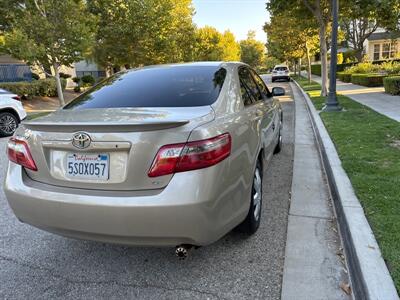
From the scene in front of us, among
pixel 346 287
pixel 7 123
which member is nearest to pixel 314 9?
pixel 7 123

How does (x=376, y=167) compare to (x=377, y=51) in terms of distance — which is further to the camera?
(x=377, y=51)

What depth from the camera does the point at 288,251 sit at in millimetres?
3023

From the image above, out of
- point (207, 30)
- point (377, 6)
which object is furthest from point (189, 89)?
point (207, 30)

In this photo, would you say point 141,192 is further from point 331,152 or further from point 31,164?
point 331,152

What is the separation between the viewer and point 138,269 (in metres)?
2.86

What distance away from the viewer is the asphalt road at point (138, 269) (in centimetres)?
257

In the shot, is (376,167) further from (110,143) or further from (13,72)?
(13,72)

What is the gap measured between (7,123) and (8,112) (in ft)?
1.00

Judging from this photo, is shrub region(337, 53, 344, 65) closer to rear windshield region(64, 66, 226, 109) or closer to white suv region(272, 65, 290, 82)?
white suv region(272, 65, 290, 82)

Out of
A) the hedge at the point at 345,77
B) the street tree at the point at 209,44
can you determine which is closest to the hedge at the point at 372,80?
the hedge at the point at 345,77

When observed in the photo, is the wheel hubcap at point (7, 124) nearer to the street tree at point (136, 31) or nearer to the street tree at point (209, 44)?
the street tree at point (136, 31)

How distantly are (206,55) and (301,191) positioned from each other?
42.3 m

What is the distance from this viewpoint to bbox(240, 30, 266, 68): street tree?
8931cm

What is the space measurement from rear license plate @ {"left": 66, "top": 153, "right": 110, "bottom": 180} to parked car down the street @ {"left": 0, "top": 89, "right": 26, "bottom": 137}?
828 cm
